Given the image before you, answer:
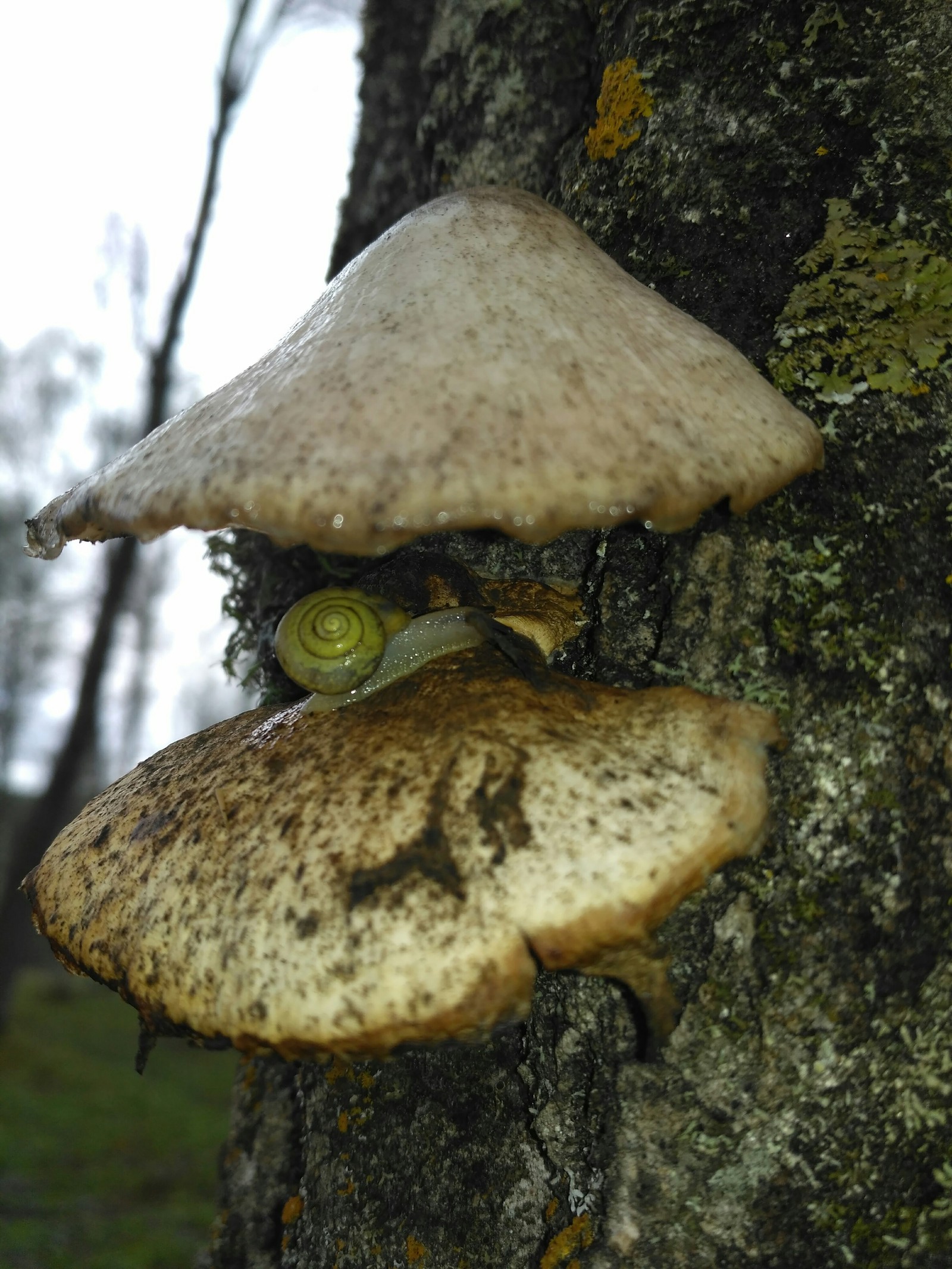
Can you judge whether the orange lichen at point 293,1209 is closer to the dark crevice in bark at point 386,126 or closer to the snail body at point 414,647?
the snail body at point 414,647

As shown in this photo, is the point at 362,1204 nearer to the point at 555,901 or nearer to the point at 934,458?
the point at 555,901

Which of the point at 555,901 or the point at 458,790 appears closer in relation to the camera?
the point at 555,901

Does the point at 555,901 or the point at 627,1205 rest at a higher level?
the point at 555,901

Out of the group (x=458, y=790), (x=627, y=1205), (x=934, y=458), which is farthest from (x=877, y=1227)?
(x=934, y=458)

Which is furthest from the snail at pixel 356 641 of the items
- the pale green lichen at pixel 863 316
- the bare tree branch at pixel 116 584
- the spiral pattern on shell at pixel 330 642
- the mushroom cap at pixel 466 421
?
the bare tree branch at pixel 116 584

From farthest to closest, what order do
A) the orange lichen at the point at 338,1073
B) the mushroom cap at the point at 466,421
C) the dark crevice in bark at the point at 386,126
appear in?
1. the dark crevice in bark at the point at 386,126
2. the orange lichen at the point at 338,1073
3. the mushroom cap at the point at 466,421

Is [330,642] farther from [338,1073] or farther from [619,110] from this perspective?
[619,110]

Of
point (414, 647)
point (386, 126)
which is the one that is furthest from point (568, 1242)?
point (386, 126)
